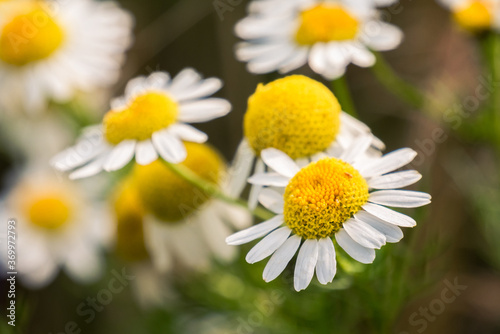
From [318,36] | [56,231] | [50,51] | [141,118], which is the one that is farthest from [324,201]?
[56,231]

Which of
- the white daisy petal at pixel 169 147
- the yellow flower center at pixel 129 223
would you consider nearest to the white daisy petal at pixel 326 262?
the white daisy petal at pixel 169 147

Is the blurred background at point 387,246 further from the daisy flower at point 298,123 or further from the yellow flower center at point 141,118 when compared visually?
the yellow flower center at point 141,118

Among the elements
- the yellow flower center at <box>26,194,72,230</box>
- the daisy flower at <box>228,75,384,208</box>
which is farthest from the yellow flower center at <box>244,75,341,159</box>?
the yellow flower center at <box>26,194,72,230</box>

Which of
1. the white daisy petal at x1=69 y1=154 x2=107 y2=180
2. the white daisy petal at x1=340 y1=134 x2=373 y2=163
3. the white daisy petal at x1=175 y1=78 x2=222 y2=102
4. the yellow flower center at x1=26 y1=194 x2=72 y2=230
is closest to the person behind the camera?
the white daisy petal at x1=340 y1=134 x2=373 y2=163

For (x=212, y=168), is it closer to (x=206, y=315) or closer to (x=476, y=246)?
(x=206, y=315)

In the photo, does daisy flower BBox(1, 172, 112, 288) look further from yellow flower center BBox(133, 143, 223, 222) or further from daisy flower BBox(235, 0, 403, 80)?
daisy flower BBox(235, 0, 403, 80)

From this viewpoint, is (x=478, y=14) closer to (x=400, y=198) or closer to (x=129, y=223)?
(x=400, y=198)
